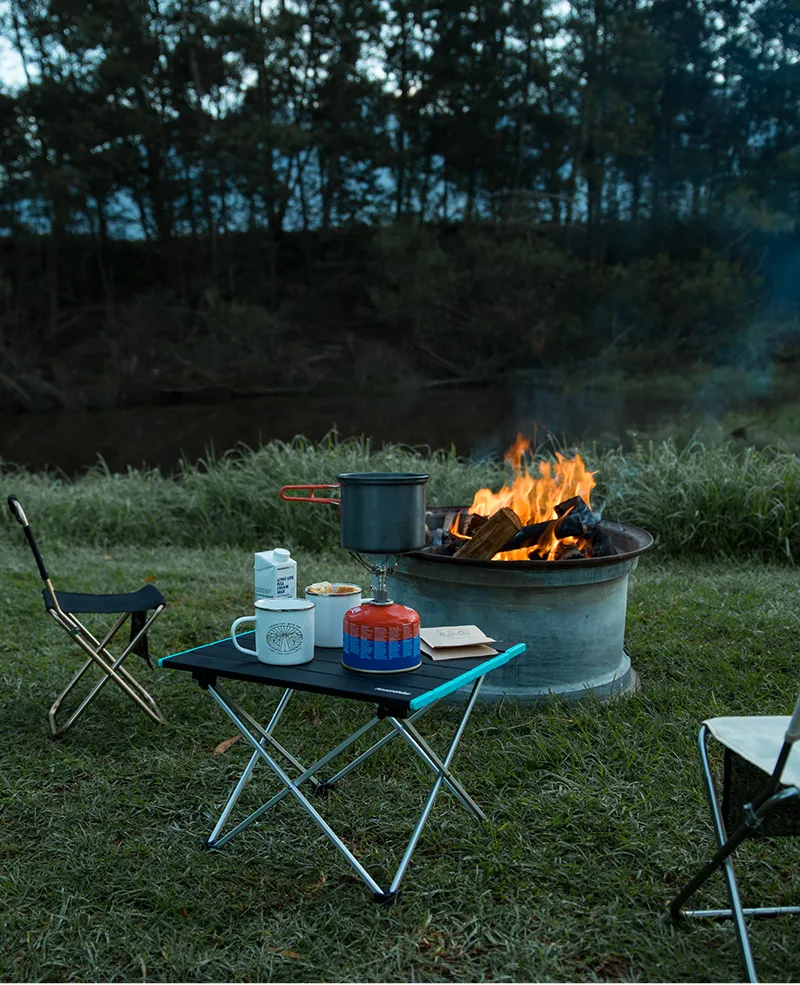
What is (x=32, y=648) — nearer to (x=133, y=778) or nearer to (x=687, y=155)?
(x=133, y=778)

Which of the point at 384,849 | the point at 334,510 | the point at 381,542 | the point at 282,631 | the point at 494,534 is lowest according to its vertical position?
the point at 334,510

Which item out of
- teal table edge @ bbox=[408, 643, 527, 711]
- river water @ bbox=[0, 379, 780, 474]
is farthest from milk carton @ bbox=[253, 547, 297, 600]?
river water @ bbox=[0, 379, 780, 474]

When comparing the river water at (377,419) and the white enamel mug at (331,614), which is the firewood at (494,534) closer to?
the white enamel mug at (331,614)

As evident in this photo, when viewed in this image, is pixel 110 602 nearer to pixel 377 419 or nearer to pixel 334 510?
pixel 334 510

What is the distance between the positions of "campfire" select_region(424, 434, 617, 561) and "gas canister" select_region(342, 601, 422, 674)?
1102 mm

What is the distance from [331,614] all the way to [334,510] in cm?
411

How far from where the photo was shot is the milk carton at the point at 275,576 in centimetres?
254

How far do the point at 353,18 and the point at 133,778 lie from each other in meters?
26.3

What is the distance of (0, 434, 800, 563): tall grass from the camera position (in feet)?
19.9

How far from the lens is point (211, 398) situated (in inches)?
870

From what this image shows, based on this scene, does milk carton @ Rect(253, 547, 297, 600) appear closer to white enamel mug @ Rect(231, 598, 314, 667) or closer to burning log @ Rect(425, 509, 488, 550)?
white enamel mug @ Rect(231, 598, 314, 667)

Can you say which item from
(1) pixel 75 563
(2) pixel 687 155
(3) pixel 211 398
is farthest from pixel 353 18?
(1) pixel 75 563

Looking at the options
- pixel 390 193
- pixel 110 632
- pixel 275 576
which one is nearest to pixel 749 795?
pixel 275 576

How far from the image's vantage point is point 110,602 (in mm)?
3418
